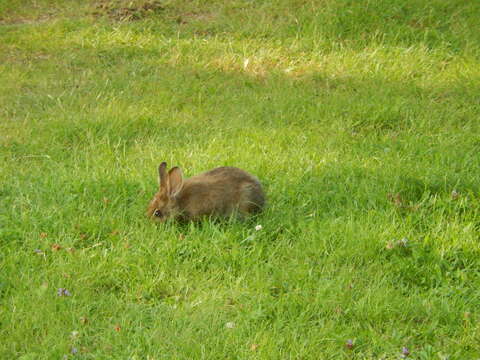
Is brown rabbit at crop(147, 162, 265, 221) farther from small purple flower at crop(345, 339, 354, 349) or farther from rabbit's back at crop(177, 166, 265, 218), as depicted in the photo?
small purple flower at crop(345, 339, 354, 349)

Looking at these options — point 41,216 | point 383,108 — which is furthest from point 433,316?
point 383,108

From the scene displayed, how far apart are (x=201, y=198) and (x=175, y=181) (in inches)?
9.0

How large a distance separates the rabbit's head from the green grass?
0.11 meters

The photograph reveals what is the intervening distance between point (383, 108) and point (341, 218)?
236 cm

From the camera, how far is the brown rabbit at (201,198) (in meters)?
4.70

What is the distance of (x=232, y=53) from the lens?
8.21 m

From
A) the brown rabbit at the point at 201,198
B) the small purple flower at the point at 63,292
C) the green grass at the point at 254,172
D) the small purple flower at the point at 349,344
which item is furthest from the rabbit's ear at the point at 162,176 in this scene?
the small purple flower at the point at 349,344

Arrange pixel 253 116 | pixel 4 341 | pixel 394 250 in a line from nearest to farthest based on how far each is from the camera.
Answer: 1. pixel 4 341
2. pixel 394 250
3. pixel 253 116

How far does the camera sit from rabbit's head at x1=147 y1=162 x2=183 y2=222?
15.4 feet

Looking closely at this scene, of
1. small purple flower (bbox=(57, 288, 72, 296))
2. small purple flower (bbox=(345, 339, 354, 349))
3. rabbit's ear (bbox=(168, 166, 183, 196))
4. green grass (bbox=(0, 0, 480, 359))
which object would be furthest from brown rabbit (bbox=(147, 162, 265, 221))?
small purple flower (bbox=(345, 339, 354, 349))

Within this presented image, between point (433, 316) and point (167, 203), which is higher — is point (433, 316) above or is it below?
below

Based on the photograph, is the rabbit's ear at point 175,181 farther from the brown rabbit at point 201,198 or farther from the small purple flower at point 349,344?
the small purple flower at point 349,344

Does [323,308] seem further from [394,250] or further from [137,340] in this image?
[137,340]

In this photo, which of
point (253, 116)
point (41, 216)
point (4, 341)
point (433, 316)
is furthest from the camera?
point (253, 116)
